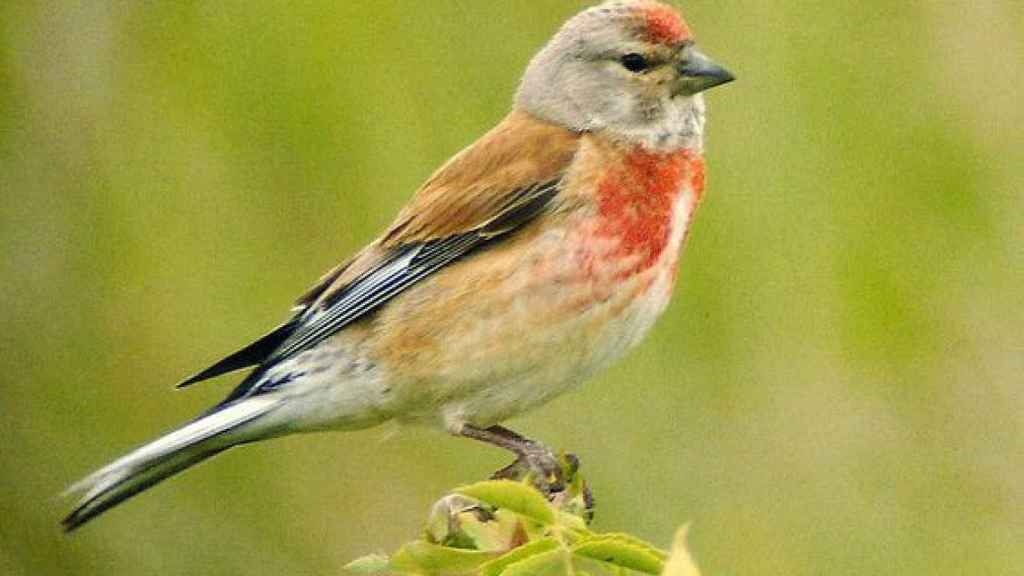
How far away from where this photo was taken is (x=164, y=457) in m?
4.23

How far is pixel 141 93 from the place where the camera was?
5512 mm

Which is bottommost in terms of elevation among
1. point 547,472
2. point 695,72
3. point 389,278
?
point 547,472

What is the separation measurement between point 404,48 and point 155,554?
151cm

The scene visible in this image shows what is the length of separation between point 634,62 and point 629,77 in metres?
0.04

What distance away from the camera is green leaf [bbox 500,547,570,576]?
255 centimetres

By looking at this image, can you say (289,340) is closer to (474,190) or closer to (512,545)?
(474,190)

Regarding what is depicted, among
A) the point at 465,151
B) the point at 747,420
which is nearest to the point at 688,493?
the point at 747,420

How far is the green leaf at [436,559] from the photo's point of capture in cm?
271

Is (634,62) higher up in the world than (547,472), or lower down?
higher up

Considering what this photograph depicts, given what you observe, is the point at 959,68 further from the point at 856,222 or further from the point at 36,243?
the point at 36,243

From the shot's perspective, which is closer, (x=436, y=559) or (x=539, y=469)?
(x=436, y=559)

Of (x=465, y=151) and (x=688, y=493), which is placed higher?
(x=465, y=151)

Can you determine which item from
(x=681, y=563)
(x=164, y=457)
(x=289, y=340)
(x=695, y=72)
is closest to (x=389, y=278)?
(x=289, y=340)

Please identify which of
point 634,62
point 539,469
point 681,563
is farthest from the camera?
point 634,62
